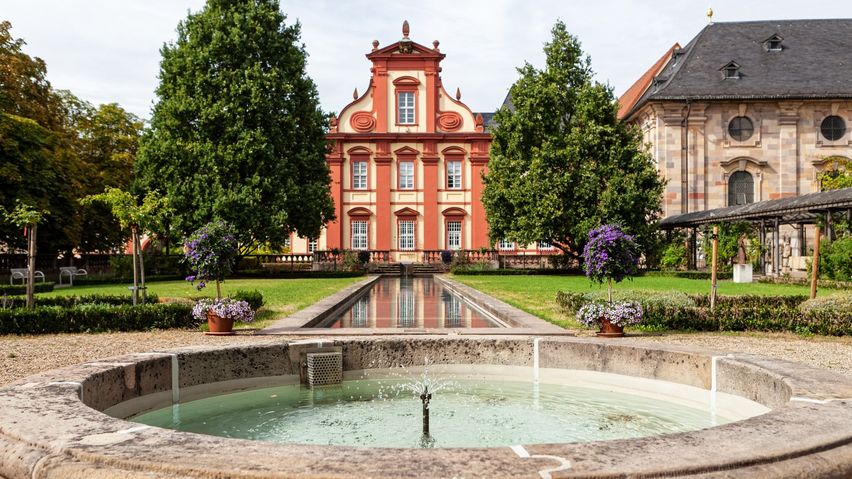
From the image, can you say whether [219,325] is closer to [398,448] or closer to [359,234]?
[398,448]

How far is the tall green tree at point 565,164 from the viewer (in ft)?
106

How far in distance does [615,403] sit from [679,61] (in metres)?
39.1

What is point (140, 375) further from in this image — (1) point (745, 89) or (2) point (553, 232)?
(1) point (745, 89)

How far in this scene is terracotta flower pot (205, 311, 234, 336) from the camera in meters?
11.1

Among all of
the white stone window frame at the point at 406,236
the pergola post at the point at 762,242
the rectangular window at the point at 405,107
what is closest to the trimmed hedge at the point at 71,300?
the pergola post at the point at 762,242

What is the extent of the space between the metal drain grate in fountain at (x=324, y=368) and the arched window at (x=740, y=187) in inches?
1417

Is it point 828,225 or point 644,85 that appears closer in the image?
point 828,225

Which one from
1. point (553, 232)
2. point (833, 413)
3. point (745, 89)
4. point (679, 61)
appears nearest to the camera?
point (833, 413)

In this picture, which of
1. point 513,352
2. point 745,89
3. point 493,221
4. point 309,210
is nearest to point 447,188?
point 493,221

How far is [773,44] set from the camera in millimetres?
40031

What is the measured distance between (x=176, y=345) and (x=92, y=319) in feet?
10.7

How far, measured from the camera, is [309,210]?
1244 inches

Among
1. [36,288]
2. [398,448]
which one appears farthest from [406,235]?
[398,448]

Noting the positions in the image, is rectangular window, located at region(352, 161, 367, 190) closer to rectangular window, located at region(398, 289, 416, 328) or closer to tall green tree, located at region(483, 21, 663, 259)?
tall green tree, located at region(483, 21, 663, 259)
